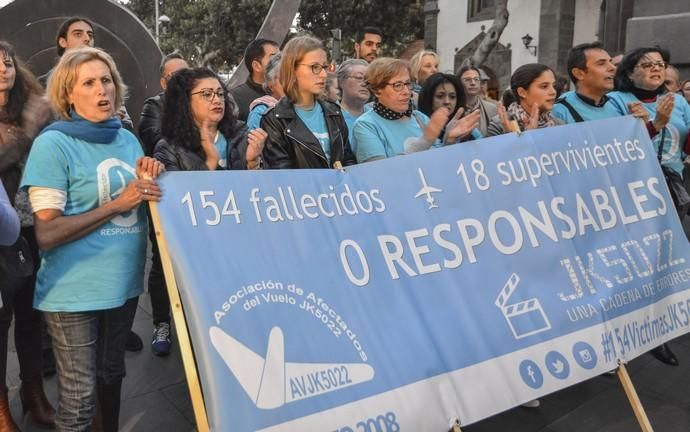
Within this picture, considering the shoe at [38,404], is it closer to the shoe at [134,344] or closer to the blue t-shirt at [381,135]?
the shoe at [134,344]

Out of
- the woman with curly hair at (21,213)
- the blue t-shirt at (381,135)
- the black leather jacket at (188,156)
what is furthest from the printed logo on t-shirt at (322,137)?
the woman with curly hair at (21,213)

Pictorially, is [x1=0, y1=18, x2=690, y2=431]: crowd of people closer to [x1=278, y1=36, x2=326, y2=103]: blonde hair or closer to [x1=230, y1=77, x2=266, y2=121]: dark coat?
[x1=278, y1=36, x2=326, y2=103]: blonde hair

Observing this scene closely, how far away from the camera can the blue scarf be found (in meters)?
2.14

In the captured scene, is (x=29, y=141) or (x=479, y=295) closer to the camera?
(x=479, y=295)

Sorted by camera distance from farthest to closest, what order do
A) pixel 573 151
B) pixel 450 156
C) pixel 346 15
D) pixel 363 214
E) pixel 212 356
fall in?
pixel 346 15, pixel 573 151, pixel 450 156, pixel 363 214, pixel 212 356

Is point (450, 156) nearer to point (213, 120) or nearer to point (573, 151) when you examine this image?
point (573, 151)

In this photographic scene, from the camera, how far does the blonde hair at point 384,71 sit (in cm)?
315

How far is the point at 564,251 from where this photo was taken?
2.55 meters

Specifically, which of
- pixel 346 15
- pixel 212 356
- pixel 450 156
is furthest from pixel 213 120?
pixel 346 15

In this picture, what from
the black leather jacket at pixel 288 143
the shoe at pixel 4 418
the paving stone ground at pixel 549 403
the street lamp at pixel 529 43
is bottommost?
the paving stone ground at pixel 549 403

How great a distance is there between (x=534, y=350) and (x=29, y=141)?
2.35 meters

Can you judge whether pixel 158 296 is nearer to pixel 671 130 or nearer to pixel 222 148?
pixel 222 148

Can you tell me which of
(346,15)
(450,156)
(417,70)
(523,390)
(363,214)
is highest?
(346,15)

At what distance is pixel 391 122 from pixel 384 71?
0.93 feet
